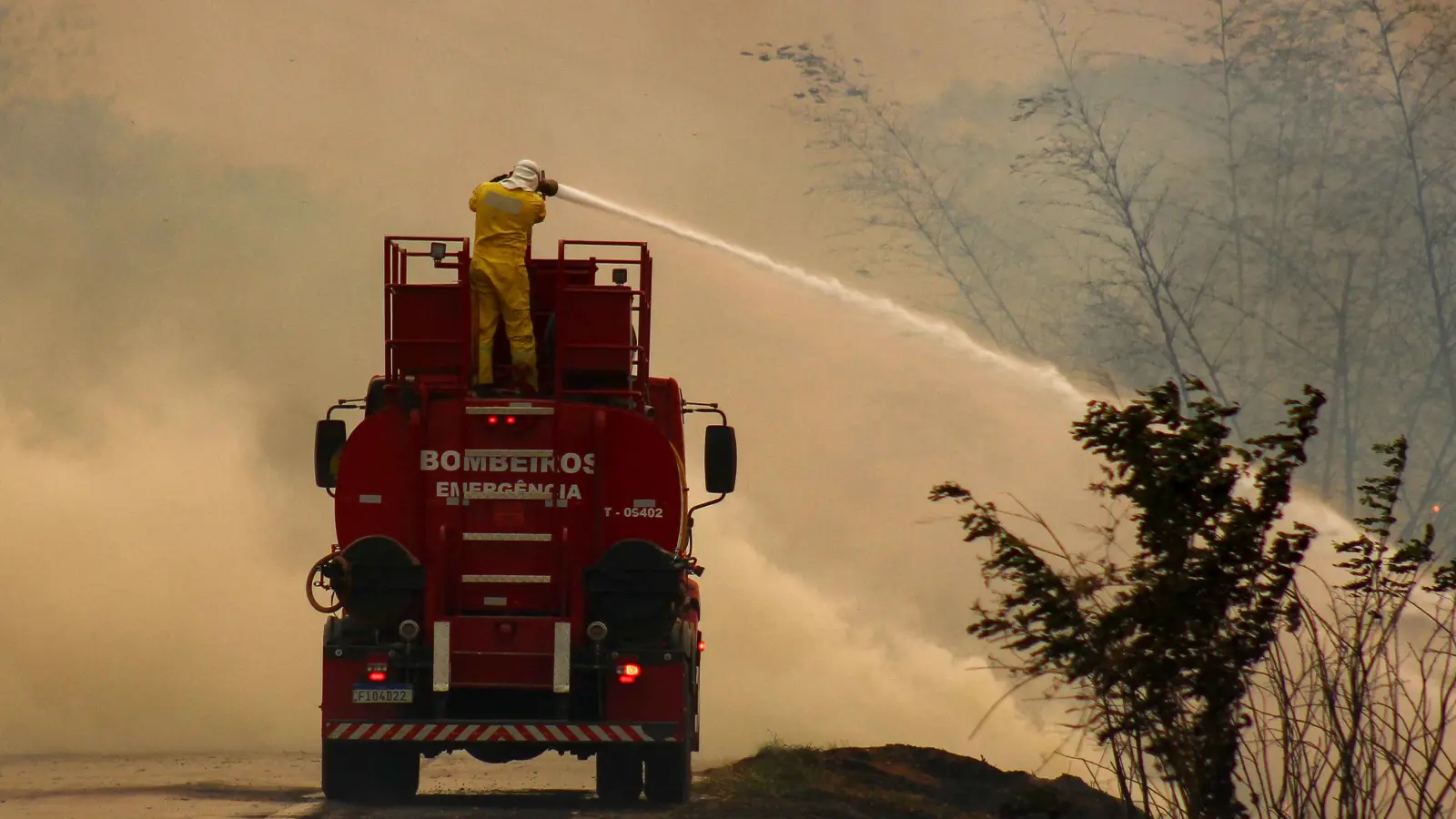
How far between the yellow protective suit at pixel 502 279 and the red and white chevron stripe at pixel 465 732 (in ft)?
8.20

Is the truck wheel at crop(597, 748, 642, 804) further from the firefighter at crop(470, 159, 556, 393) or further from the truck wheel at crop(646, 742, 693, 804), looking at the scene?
the firefighter at crop(470, 159, 556, 393)

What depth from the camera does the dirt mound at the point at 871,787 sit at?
14.3m

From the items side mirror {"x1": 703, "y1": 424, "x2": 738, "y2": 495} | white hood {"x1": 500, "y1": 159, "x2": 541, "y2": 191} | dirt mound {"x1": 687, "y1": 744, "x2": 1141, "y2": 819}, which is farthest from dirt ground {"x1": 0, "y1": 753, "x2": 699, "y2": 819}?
white hood {"x1": 500, "y1": 159, "x2": 541, "y2": 191}

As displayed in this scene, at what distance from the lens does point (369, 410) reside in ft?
48.6

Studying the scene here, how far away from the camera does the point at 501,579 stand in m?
14.5

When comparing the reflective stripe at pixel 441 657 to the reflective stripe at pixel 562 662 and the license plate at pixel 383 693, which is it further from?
the reflective stripe at pixel 562 662

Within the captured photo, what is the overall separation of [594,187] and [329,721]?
19472mm

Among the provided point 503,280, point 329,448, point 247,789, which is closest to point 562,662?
point 329,448

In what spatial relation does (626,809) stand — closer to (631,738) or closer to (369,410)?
(631,738)

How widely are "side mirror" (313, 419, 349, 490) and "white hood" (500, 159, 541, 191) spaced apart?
2.22m

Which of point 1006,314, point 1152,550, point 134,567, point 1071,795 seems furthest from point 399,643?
point 1006,314

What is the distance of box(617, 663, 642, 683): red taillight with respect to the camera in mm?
14422

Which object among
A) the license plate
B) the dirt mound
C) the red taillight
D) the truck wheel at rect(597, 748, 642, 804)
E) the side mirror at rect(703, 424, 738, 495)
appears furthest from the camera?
the side mirror at rect(703, 424, 738, 495)

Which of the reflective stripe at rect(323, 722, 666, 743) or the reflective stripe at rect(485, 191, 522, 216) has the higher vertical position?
the reflective stripe at rect(485, 191, 522, 216)
